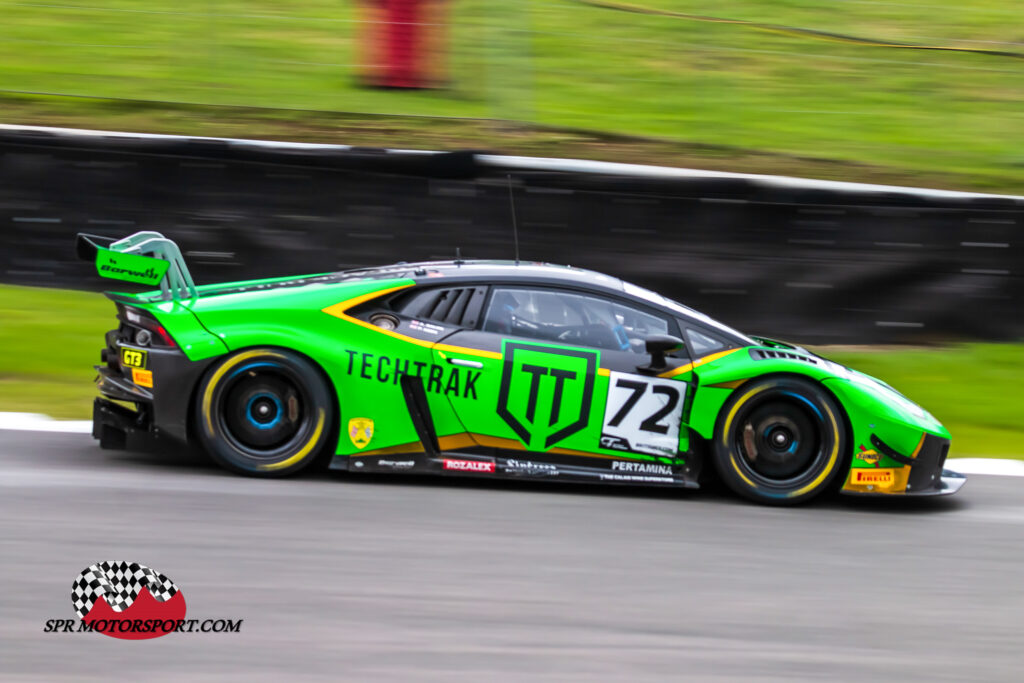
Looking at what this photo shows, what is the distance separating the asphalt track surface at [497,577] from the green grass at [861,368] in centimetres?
137

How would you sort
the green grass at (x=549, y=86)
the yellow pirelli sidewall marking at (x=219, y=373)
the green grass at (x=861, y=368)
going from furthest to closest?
the green grass at (x=549, y=86) < the green grass at (x=861, y=368) < the yellow pirelli sidewall marking at (x=219, y=373)

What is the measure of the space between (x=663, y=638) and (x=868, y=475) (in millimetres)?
2038

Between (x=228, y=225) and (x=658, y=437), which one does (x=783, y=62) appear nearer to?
(x=228, y=225)

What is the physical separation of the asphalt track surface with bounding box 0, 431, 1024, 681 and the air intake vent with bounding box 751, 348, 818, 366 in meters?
0.76

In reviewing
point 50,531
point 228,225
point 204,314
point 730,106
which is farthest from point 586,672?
point 730,106

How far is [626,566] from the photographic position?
4824 mm

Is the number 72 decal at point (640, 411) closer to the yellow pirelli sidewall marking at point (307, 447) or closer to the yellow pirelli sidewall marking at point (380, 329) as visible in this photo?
the yellow pirelli sidewall marking at point (380, 329)

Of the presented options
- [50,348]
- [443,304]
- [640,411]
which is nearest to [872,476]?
[640,411]

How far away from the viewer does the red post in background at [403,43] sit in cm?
1062

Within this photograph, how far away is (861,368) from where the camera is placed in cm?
840

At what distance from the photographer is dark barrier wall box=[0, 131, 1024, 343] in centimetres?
859

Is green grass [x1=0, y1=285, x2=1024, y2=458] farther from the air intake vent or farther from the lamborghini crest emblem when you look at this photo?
the lamborghini crest emblem

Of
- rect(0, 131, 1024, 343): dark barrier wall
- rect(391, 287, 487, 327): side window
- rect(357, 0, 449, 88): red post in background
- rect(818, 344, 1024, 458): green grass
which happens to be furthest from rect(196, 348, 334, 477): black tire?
rect(357, 0, 449, 88): red post in background

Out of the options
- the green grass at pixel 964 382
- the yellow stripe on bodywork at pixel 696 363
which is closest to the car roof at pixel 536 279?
the yellow stripe on bodywork at pixel 696 363
